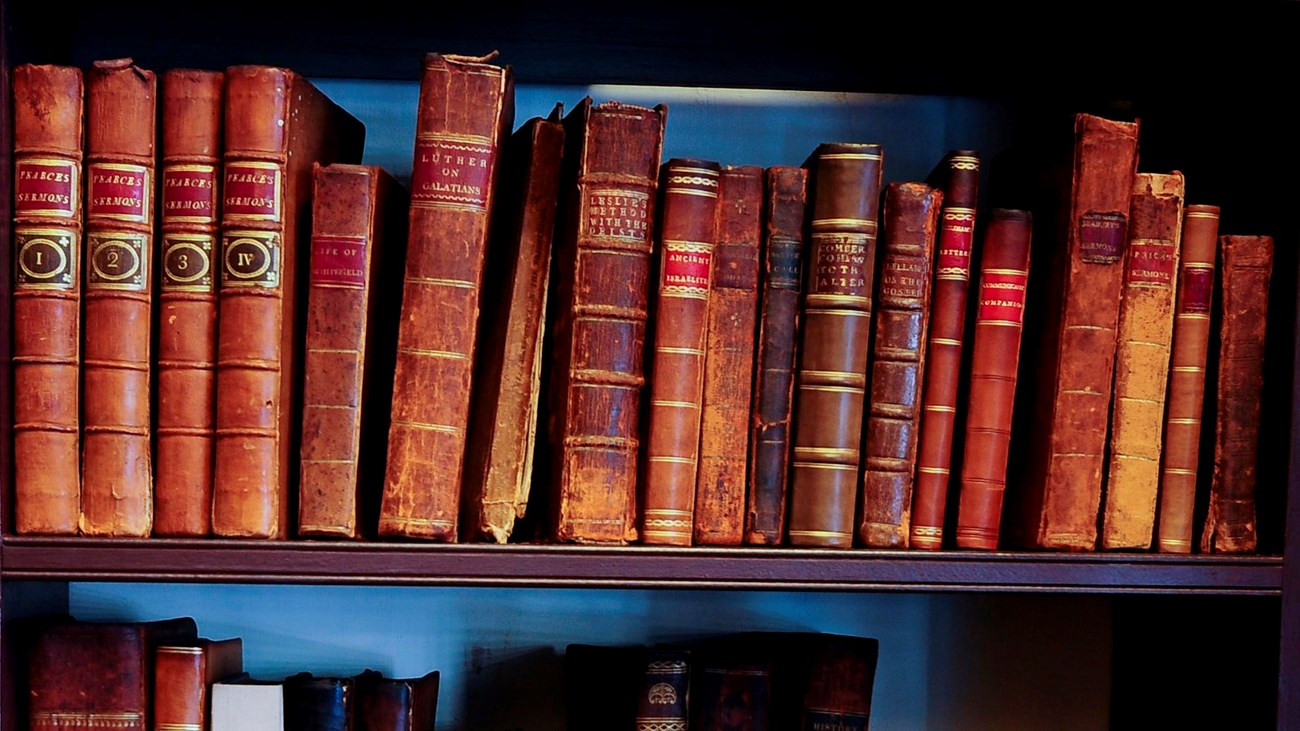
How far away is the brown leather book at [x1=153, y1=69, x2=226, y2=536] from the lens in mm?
790

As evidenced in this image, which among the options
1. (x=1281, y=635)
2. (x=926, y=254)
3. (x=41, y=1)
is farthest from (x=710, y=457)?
(x=41, y=1)

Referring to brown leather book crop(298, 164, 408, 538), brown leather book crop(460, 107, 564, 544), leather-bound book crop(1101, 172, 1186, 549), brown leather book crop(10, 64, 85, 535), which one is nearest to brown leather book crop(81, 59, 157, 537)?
brown leather book crop(10, 64, 85, 535)

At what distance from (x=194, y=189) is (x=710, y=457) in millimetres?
419

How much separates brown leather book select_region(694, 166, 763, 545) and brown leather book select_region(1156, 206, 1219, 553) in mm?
324

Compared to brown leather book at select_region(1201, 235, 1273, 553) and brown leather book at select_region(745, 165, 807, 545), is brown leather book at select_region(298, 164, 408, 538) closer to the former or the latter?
brown leather book at select_region(745, 165, 807, 545)

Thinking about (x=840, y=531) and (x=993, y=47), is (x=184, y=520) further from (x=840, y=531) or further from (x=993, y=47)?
(x=993, y=47)

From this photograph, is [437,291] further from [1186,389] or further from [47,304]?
[1186,389]

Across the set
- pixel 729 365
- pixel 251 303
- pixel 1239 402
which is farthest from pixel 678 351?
pixel 1239 402

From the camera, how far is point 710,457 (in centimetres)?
83

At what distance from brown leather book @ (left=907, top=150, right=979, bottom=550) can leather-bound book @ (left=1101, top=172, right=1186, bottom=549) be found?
12 centimetres

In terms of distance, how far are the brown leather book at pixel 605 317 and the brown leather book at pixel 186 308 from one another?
26cm

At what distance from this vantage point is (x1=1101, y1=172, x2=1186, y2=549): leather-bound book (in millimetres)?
841

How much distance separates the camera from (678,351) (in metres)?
0.82

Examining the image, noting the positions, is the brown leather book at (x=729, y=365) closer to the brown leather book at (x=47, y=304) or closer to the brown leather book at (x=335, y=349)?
the brown leather book at (x=335, y=349)
